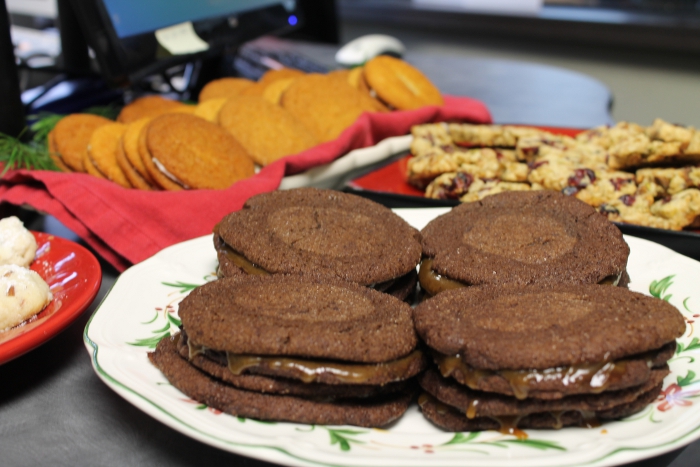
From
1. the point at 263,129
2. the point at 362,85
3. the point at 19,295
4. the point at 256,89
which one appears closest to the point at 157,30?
the point at 256,89

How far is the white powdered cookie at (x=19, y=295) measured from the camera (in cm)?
104

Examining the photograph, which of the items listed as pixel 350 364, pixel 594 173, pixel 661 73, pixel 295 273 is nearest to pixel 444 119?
pixel 594 173

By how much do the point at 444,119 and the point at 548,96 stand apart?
1.03 meters

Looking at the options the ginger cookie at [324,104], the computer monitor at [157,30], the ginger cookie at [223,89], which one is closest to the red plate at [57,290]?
the computer monitor at [157,30]

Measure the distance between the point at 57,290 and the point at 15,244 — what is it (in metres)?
0.16

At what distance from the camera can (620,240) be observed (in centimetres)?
118

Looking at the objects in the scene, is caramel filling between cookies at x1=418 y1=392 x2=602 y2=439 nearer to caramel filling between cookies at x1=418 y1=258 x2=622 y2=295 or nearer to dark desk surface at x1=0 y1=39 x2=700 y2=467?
dark desk surface at x1=0 y1=39 x2=700 y2=467

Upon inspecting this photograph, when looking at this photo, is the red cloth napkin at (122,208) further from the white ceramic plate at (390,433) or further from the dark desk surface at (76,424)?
the white ceramic plate at (390,433)

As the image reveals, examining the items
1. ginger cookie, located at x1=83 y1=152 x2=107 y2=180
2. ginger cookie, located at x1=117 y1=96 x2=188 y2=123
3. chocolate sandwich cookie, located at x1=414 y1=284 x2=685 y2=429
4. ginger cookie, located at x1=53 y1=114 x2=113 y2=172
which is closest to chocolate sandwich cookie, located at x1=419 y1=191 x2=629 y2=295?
chocolate sandwich cookie, located at x1=414 y1=284 x2=685 y2=429

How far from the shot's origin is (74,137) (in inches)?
70.7

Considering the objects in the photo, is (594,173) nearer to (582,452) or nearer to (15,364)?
(582,452)

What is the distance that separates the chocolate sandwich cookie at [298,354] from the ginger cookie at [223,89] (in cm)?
146

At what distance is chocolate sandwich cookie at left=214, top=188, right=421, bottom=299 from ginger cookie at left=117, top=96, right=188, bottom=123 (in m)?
0.91

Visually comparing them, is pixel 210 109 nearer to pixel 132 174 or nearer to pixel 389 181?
pixel 132 174
